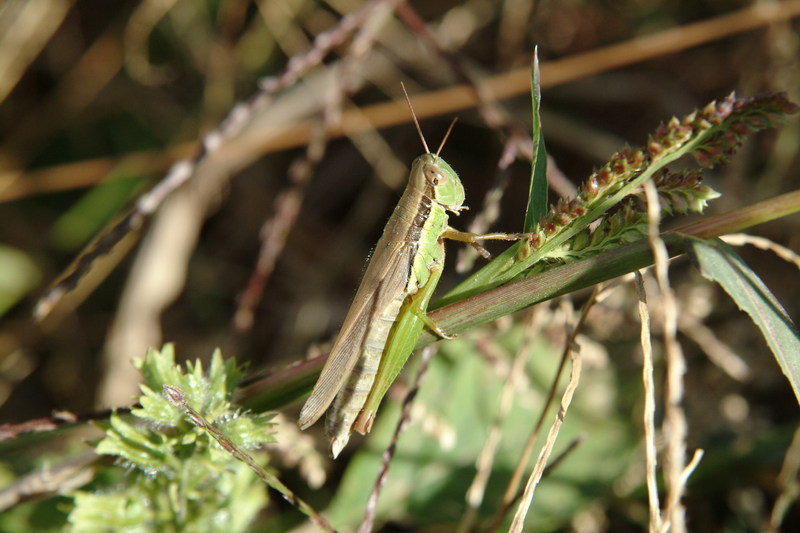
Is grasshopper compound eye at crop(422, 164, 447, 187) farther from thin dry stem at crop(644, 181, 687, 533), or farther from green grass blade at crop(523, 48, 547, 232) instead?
thin dry stem at crop(644, 181, 687, 533)

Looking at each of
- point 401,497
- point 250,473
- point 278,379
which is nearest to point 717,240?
point 278,379

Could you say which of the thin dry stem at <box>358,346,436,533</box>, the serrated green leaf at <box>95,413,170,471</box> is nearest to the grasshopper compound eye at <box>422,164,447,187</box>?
the thin dry stem at <box>358,346,436,533</box>

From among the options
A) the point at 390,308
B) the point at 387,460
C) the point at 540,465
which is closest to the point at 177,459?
the point at 387,460

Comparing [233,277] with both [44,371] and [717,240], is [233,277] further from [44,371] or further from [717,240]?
[717,240]

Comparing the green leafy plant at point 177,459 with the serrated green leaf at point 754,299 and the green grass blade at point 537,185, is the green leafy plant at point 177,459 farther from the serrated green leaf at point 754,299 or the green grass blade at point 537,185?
the serrated green leaf at point 754,299

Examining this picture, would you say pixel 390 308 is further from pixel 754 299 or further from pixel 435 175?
pixel 754 299

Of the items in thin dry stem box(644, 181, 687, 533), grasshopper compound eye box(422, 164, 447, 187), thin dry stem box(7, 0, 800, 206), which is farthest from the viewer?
thin dry stem box(7, 0, 800, 206)
